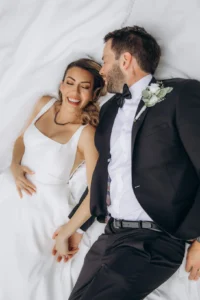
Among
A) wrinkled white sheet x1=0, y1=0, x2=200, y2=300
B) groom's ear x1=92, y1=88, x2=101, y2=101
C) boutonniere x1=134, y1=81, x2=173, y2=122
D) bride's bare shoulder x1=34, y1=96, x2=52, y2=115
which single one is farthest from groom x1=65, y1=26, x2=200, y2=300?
bride's bare shoulder x1=34, y1=96, x2=52, y2=115

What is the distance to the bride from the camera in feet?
6.42

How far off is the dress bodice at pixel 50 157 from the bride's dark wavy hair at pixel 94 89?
0.07m

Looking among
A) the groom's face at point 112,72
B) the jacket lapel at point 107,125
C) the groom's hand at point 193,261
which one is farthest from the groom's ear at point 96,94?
the groom's hand at point 193,261

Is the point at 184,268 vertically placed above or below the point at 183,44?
below

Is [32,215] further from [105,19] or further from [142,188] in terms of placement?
[105,19]

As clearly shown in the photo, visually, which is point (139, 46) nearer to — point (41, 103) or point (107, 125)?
point (107, 125)

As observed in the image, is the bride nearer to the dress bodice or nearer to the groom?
the dress bodice

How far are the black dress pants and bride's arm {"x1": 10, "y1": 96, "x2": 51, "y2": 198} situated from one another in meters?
0.57

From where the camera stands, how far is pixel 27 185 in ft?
7.03

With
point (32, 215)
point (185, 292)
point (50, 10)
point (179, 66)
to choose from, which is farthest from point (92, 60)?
point (185, 292)

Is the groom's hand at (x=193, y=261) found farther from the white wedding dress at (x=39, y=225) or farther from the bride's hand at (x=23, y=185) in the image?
the bride's hand at (x=23, y=185)

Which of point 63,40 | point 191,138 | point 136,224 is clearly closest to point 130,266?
point 136,224

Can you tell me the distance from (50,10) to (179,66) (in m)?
0.83

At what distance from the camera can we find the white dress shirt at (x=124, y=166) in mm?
1899
